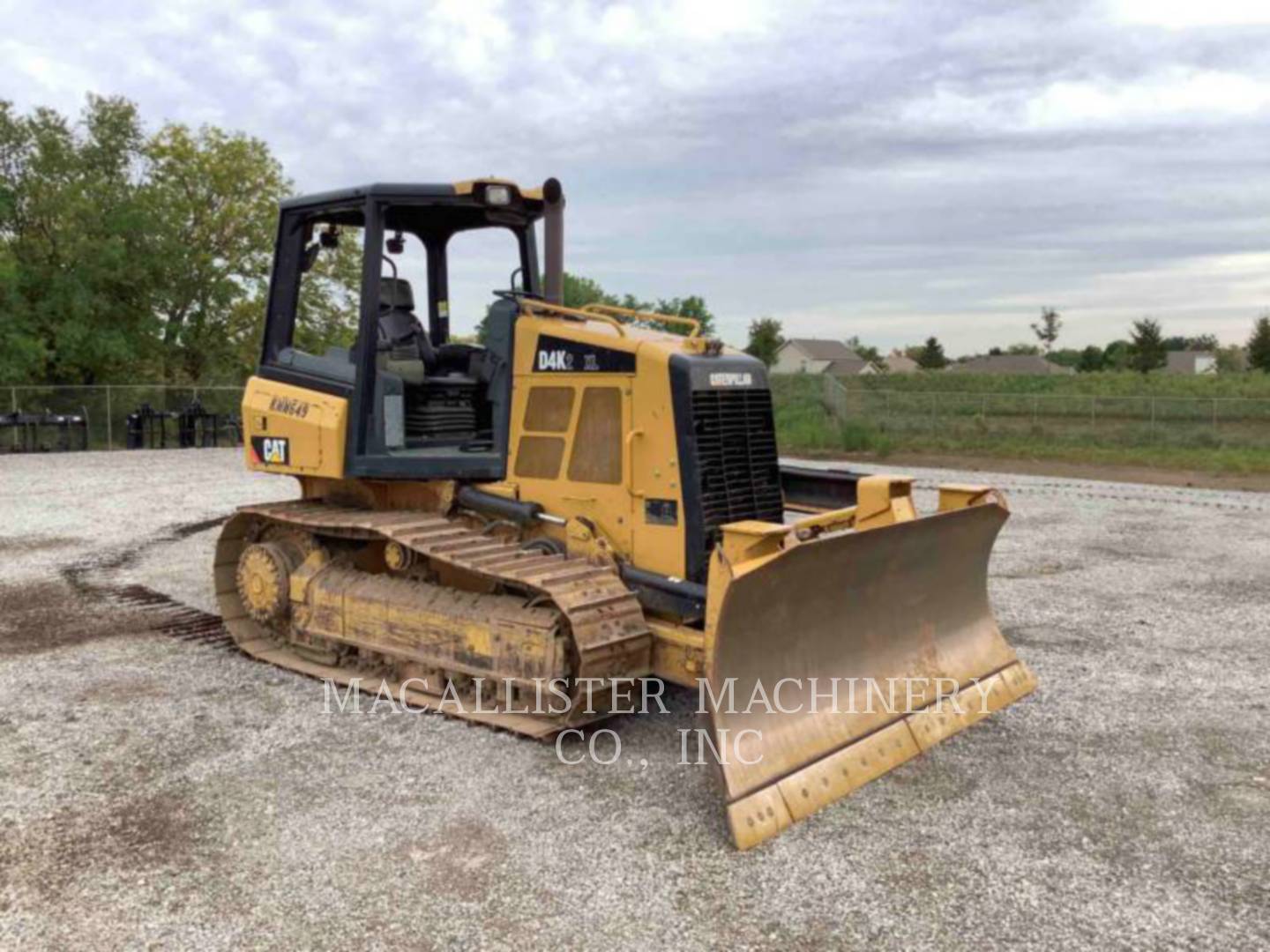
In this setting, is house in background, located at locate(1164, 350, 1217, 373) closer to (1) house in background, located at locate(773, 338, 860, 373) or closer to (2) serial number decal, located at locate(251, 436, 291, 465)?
(1) house in background, located at locate(773, 338, 860, 373)

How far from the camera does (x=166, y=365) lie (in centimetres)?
3247

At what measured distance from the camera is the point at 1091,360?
73062 millimetres

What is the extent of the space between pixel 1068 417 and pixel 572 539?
2397 cm

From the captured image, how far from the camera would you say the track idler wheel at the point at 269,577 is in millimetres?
6812

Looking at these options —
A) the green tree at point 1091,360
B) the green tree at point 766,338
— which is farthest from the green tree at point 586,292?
the green tree at point 1091,360

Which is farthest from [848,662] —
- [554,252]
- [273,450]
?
[273,450]

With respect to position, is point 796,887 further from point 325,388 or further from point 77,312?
point 77,312

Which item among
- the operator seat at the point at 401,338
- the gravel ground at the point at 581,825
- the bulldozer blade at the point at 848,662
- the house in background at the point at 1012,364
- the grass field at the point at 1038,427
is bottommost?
Result: the gravel ground at the point at 581,825

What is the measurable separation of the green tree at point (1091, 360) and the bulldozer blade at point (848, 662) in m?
69.9

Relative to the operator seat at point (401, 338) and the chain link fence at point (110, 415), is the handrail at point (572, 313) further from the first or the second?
the chain link fence at point (110, 415)

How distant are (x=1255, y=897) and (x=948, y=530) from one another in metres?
2.29

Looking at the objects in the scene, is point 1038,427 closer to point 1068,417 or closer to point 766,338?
point 1068,417

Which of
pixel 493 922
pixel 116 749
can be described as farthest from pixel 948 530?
pixel 116 749

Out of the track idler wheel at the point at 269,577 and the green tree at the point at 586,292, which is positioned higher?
the green tree at the point at 586,292
